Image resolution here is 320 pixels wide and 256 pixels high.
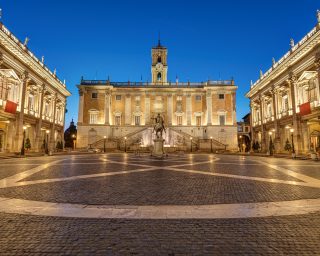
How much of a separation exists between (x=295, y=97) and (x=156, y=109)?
96.1ft

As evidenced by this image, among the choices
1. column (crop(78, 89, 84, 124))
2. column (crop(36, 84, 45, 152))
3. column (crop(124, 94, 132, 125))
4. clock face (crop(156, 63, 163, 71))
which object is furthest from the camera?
clock face (crop(156, 63, 163, 71))

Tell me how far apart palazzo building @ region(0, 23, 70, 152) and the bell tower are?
2886cm

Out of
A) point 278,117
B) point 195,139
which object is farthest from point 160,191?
point 195,139

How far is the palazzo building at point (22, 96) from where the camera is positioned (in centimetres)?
2458

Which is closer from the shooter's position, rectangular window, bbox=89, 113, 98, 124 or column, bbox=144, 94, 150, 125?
rectangular window, bbox=89, 113, 98, 124

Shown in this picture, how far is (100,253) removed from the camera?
2688mm

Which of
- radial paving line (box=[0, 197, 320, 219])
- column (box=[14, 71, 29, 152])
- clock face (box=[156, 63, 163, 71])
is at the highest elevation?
clock face (box=[156, 63, 163, 71])

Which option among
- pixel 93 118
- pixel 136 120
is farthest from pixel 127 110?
pixel 93 118

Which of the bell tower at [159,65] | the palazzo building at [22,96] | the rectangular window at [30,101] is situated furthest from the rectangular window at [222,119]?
the rectangular window at [30,101]

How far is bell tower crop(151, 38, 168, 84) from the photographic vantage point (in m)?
60.7

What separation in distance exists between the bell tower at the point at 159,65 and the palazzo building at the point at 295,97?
28855 millimetres

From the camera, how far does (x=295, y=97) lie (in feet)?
92.9

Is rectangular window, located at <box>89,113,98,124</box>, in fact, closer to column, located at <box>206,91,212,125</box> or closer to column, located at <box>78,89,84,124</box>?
column, located at <box>78,89,84,124</box>

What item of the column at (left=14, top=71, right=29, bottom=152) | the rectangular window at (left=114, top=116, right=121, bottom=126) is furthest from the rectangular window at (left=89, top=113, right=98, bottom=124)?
the column at (left=14, top=71, right=29, bottom=152)
